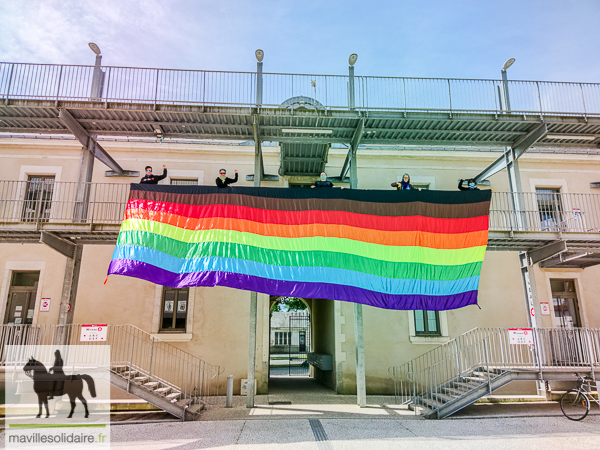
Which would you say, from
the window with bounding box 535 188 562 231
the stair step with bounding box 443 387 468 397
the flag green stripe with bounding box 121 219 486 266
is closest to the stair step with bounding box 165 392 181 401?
the flag green stripe with bounding box 121 219 486 266

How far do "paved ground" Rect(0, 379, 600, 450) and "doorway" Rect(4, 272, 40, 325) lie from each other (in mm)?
6113

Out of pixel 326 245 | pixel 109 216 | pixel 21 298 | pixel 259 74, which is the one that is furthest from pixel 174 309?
pixel 259 74

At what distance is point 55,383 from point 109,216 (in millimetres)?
4965

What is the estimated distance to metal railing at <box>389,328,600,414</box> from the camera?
32.7ft

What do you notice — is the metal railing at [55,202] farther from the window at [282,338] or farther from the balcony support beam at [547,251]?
the window at [282,338]

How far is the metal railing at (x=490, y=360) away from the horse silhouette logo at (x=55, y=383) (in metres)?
8.47

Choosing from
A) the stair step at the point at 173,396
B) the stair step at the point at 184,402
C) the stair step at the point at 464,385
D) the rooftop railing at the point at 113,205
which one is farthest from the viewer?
the rooftop railing at the point at 113,205

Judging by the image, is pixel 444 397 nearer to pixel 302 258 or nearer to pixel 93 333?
pixel 302 258

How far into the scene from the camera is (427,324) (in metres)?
13.6

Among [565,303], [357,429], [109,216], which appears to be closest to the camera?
[357,429]

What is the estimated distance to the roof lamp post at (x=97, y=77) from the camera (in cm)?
1050

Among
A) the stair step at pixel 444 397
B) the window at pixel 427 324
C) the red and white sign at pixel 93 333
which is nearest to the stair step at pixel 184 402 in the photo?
the red and white sign at pixel 93 333

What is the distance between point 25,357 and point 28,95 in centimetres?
659

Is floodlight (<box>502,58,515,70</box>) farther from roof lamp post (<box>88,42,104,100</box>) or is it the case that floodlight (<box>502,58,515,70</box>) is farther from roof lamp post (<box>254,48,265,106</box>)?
roof lamp post (<box>88,42,104,100</box>)
